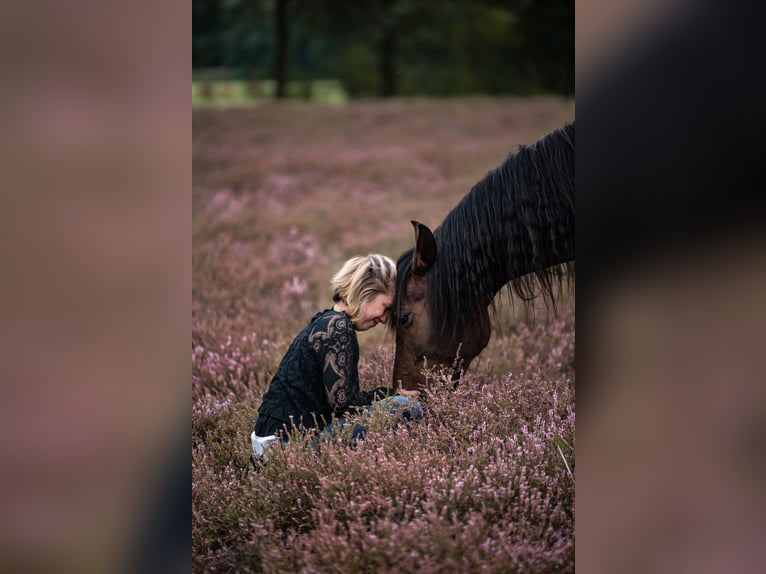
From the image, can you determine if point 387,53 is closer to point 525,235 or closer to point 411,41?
point 411,41

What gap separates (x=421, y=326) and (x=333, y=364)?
0.45m

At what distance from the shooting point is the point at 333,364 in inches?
116

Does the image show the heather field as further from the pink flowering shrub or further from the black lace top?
the black lace top

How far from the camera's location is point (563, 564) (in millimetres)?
2240

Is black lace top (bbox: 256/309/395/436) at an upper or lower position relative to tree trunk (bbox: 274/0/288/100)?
lower

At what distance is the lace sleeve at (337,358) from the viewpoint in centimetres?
293

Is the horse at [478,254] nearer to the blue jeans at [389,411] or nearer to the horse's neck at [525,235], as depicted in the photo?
the horse's neck at [525,235]

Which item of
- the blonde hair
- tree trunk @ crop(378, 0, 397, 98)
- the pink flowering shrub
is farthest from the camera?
tree trunk @ crop(378, 0, 397, 98)

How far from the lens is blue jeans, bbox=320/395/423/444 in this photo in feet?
9.51
